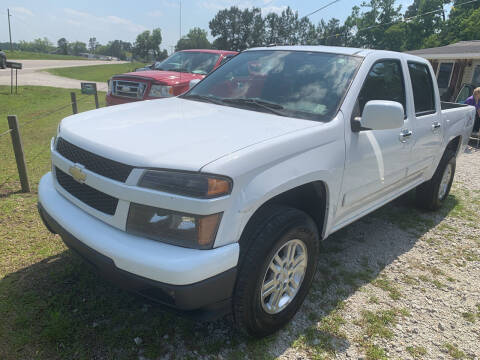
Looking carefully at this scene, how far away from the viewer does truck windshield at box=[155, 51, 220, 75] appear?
7.74 m

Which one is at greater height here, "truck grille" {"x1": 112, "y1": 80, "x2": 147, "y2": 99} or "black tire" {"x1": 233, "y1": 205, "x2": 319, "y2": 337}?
"truck grille" {"x1": 112, "y1": 80, "x2": 147, "y2": 99}

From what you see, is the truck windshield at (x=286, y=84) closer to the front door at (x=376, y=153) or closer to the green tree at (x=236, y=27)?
the front door at (x=376, y=153)

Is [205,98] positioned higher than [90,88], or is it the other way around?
[205,98]

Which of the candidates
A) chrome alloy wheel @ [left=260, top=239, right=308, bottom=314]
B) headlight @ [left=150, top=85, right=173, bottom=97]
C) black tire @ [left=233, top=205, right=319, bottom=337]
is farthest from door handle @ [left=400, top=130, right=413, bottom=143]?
headlight @ [left=150, top=85, right=173, bottom=97]

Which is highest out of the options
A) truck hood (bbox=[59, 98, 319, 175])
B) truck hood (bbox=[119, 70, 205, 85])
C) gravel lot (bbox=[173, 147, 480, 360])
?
truck hood (bbox=[119, 70, 205, 85])

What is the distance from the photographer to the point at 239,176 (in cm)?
191

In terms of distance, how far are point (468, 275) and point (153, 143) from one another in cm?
320

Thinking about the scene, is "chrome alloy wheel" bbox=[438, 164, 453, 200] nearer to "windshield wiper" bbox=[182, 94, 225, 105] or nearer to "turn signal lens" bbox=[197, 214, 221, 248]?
"windshield wiper" bbox=[182, 94, 225, 105]

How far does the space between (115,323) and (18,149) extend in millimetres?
2969

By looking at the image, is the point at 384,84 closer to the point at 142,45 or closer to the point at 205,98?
the point at 205,98

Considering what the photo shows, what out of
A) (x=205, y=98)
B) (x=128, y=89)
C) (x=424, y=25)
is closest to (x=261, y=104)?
(x=205, y=98)

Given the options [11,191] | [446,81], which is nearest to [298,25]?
[446,81]

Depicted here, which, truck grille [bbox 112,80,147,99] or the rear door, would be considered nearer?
the rear door

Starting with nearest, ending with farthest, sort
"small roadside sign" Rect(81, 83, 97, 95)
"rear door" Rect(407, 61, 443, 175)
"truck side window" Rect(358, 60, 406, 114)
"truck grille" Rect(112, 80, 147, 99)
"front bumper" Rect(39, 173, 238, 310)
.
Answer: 1. "front bumper" Rect(39, 173, 238, 310)
2. "truck side window" Rect(358, 60, 406, 114)
3. "rear door" Rect(407, 61, 443, 175)
4. "truck grille" Rect(112, 80, 147, 99)
5. "small roadside sign" Rect(81, 83, 97, 95)
